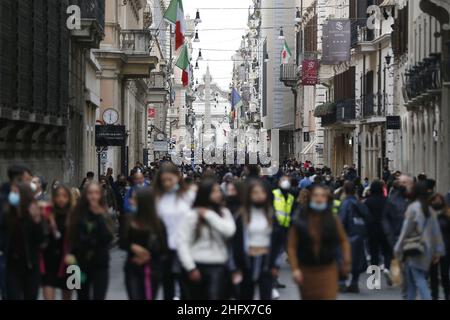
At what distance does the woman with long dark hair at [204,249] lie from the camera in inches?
509

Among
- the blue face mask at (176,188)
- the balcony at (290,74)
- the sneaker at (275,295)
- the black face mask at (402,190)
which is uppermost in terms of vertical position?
the balcony at (290,74)

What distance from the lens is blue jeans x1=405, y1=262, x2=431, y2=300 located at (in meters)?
16.0

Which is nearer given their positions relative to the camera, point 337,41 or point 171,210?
point 171,210

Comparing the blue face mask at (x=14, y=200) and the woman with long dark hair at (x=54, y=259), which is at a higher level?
the blue face mask at (x=14, y=200)

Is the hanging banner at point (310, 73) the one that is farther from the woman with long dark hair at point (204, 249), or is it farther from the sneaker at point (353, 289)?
the woman with long dark hair at point (204, 249)

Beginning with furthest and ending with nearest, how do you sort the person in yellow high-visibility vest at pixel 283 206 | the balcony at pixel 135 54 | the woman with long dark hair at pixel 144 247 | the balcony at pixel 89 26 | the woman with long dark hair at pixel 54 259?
the balcony at pixel 135 54, the balcony at pixel 89 26, the person in yellow high-visibility vest at pixel 283 206, the woman with long dark hair at pixel 54 259, the woman with long dark hair at pixel 144 247

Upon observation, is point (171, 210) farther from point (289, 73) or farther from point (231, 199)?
point (289, 73)

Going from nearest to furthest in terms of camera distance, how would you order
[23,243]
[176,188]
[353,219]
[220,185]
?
1. [23,243]
2. [176,188]
3. [353,219]
4. [220,185]

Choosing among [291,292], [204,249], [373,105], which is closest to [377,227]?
[291,292]

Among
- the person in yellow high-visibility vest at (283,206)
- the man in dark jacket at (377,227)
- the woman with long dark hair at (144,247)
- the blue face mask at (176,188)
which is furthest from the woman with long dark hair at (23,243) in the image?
the man in dark jacket at (377,227)

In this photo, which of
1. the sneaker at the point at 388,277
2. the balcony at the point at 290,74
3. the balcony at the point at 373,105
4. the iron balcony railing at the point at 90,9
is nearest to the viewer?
the sneaker at the point at 388,277

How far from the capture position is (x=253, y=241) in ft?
45.5

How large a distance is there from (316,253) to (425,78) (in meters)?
27.3

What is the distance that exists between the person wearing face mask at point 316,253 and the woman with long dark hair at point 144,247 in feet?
4.28
